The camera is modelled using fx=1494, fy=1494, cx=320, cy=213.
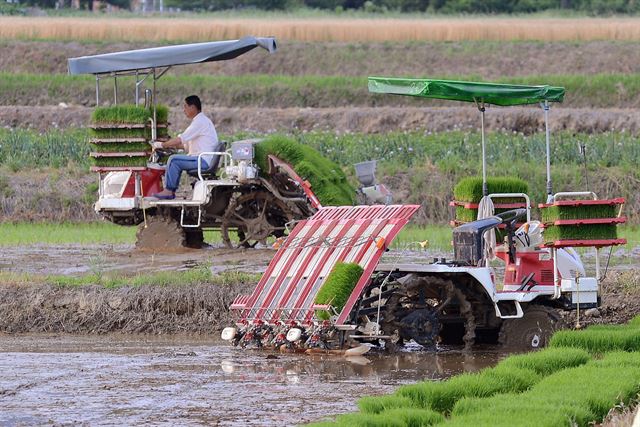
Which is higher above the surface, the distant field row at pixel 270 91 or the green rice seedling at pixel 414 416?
the green rice seedling at pixel 414 416

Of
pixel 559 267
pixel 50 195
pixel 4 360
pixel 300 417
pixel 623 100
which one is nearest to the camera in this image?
pixel 300 417

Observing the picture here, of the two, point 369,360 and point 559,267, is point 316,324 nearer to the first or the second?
point 369,360

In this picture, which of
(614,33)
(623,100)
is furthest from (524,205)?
(614,33)

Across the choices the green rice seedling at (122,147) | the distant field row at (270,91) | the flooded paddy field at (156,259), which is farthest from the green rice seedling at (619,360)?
the distant field row at (270,91)

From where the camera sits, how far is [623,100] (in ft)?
135

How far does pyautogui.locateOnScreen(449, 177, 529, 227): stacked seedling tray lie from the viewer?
16.3 m

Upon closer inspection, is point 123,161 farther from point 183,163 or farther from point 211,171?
point 211,171

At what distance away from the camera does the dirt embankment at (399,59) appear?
4697 centimetres

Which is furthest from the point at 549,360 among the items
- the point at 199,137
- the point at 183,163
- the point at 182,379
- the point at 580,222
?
the point at 199,137

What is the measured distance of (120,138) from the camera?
802 inches

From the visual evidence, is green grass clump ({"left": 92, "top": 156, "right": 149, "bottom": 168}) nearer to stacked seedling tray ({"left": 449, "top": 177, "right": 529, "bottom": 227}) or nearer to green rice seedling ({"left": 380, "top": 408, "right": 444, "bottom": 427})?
stacked seedling tray ({"left": 449, "top": 177, "right": 529, "bottom": 227})

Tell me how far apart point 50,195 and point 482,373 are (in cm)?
1574

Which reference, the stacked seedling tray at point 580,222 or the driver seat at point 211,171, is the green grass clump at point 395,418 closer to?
the stacked seedling tray at point 580,222

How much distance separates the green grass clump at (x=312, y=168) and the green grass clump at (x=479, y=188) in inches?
139
